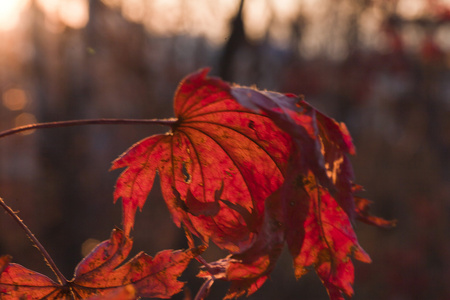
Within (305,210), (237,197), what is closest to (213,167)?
(237,197)

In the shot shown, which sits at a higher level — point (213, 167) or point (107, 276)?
point (213, 167)

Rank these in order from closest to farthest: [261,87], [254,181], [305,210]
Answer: [305,210], [254,181], [261,87]

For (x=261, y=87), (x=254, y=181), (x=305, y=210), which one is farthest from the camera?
(x=261, y=87)

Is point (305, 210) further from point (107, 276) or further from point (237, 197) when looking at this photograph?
point (107, 276)

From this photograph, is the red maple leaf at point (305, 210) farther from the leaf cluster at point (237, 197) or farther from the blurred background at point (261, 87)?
the blurred background at point (261, 87)

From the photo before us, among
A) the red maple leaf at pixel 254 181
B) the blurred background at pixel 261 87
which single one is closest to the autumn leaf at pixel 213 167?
the red maple leaf at pixel 254 181

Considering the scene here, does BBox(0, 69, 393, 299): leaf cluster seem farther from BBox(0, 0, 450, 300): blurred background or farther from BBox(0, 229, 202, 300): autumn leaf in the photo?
BBox(0, 0, 450, 300): blurred background

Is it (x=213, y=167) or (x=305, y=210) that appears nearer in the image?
(x=305, y=210)

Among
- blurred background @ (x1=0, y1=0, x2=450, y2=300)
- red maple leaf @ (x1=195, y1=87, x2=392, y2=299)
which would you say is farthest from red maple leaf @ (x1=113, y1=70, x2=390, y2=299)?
blurred background @ (x1=0, y1=0, x2=450, y2=300)
